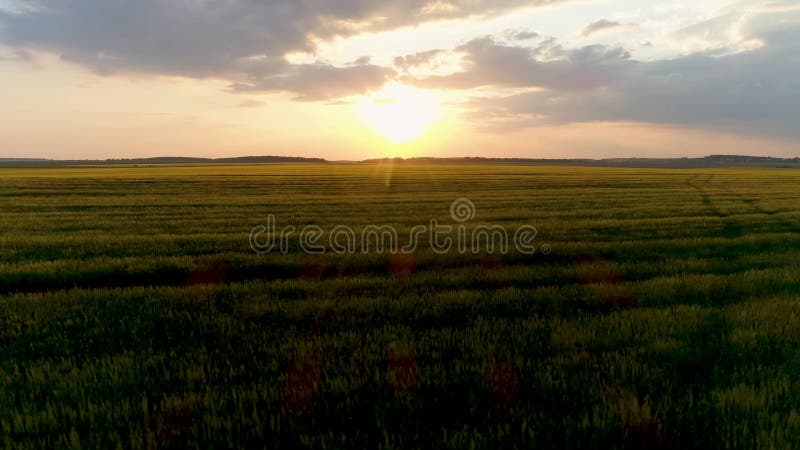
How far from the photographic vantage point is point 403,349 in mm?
6250

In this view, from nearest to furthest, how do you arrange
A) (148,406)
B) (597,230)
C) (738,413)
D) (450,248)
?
(738,413) → (148,406) → (450,248) → (597,230)

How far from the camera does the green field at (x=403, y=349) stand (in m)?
4.44

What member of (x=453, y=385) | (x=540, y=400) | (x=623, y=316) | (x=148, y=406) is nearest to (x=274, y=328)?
(x=148, y=406)

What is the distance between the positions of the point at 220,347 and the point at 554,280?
714 centimetres

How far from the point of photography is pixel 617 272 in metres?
11.2

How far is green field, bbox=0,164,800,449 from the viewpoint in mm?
4441

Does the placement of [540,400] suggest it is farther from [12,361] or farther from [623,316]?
[12,361]

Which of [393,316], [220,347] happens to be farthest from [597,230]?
[220,347]

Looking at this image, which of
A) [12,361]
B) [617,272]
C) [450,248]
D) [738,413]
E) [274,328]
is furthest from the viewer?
[450,248]

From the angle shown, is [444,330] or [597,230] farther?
[597,230]

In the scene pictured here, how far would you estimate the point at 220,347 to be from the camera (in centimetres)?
660

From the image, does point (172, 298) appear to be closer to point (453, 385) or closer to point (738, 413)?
point (453, 385)

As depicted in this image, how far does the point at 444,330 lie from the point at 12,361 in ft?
19.1

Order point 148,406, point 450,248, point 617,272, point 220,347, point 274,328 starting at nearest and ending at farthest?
point 148,406
point 220,347
point 274,328
point 617,272
point 450,248
